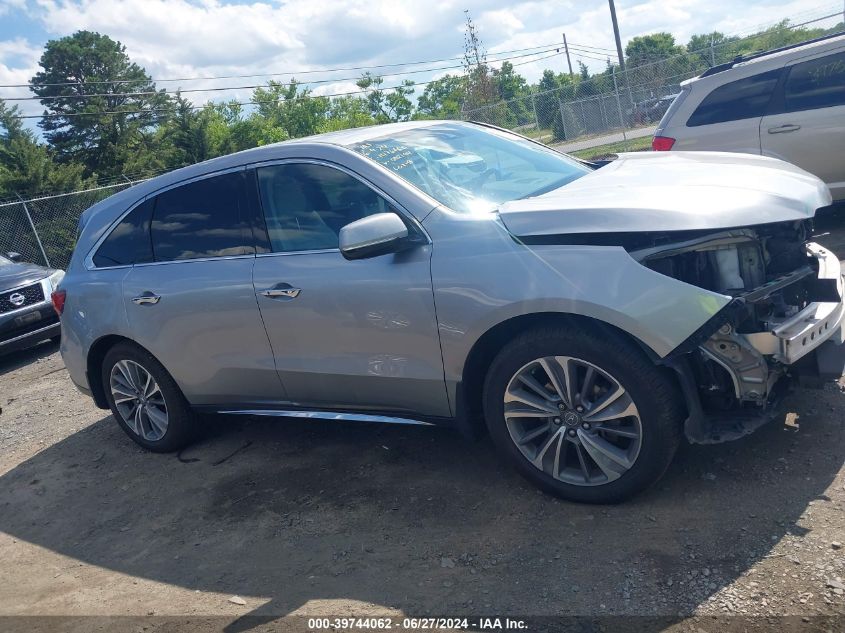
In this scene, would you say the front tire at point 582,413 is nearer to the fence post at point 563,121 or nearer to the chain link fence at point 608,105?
the chain link fence at point 608,105

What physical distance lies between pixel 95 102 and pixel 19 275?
39.3 metres

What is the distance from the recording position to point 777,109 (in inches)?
279

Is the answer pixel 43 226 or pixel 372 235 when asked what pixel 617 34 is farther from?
pixel 372 235

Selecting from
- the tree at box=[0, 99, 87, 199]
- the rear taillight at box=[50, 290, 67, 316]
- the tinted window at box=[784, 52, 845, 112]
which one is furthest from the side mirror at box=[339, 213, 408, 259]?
the tree at box=[0, 99, 87, 199]

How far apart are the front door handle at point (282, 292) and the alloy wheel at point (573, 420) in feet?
4.23

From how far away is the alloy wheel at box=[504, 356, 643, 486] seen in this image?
3.27 m

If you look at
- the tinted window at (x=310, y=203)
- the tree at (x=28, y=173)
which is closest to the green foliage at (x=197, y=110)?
the tree at (x=28, y=173)

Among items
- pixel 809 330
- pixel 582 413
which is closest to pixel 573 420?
pixel 582 413

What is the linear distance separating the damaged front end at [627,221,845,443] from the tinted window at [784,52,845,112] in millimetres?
4246

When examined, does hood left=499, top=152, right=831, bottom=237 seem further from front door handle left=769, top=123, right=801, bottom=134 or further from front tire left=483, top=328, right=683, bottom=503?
front door handle left=769, top=123, right=801, bottom=134

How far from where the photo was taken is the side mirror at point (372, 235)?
11.4 ft

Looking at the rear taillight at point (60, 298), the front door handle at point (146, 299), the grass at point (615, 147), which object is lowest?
the grass at point (615, 147)

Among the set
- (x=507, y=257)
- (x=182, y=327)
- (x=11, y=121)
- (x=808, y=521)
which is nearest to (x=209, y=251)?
(x=182, y=327)

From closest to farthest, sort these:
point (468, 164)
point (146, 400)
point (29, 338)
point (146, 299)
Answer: point (468, 164), point (146, 299), point (146, 400), point (29, 338)
